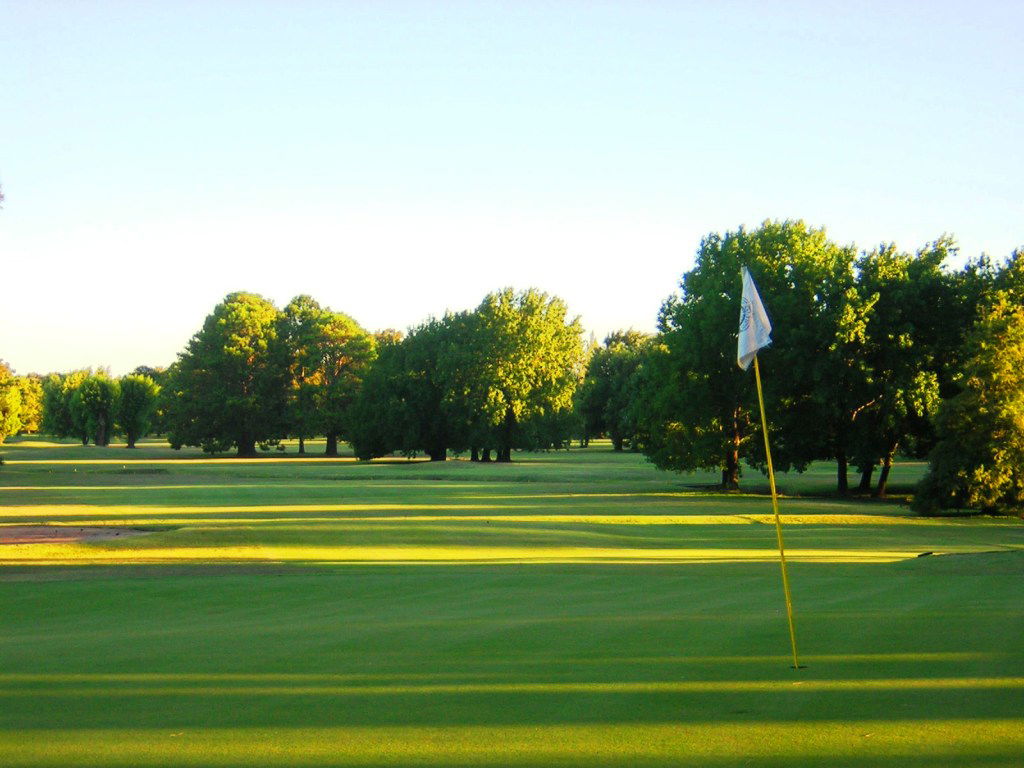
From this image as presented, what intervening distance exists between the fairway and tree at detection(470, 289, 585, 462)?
56.5 metres

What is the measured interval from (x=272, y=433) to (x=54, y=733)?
324ft

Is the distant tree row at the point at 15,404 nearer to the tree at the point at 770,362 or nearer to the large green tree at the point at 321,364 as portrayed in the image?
the large green tree at the point at 321,364

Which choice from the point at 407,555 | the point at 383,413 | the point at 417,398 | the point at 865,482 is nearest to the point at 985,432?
the point at 865,482

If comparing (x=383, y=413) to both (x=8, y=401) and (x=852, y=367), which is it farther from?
(x=852, y=367)

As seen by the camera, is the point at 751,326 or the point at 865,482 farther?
the point at 865,482

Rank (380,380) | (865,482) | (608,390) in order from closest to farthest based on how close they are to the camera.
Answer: (865,482) < (380,380) < (608,390)

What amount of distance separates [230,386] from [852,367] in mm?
71161

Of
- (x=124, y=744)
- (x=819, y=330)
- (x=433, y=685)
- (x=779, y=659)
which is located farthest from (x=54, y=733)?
(x=819, y=330)

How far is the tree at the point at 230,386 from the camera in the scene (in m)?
100

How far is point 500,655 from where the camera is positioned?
9.52 metres

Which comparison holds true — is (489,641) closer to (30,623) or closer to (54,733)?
(54,733)

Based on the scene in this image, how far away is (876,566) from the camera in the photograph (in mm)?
19750

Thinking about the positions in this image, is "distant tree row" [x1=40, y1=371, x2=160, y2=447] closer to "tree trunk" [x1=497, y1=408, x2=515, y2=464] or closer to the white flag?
"tree trunk" [x1=497, y1=408, x2=515, y2=464]

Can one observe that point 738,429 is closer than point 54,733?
No
